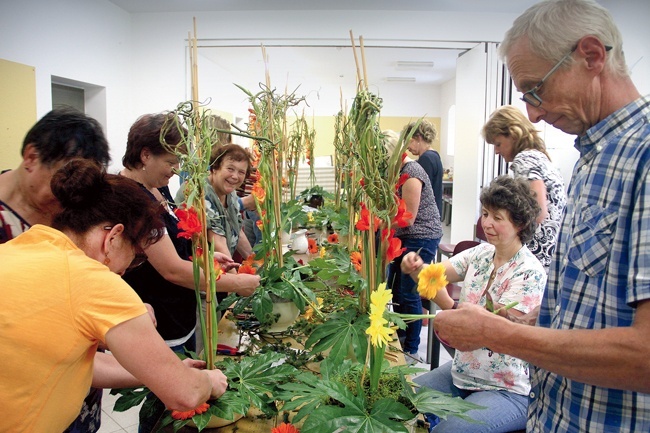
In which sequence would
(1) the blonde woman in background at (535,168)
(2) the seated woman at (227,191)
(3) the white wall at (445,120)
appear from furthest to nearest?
(3) the white wall at (445,120) → (1) the blonde woman in background at (535,168) → (2) the seated woman at (227,191)

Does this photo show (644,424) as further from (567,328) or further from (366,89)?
(366,89)

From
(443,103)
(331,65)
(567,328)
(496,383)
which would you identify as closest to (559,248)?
(567,328)

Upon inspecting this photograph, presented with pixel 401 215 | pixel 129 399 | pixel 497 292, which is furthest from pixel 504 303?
pixel 129 399

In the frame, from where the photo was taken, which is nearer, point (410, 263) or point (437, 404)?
point (437, 404)

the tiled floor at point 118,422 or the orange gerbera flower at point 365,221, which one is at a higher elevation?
the orange gerbera flower at point 365,221

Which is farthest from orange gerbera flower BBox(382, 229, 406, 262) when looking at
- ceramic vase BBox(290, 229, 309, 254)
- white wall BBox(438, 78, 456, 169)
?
white wall BBox(438, 78, 456, 169)

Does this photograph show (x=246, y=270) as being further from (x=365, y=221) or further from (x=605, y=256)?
(x=605, y=256)

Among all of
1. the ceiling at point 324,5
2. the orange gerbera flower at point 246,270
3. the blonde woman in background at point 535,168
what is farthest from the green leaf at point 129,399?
the ceiling at point 324,5

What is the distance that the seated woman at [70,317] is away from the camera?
0.89 m

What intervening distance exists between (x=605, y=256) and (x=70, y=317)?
96cm

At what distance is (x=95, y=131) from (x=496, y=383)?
56.2 inches

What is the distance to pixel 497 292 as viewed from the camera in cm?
172

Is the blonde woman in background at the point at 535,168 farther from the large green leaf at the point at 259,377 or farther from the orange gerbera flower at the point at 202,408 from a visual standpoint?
the orange gerbera flower at the point at 202,408

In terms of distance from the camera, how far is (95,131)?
1328 millimetres
